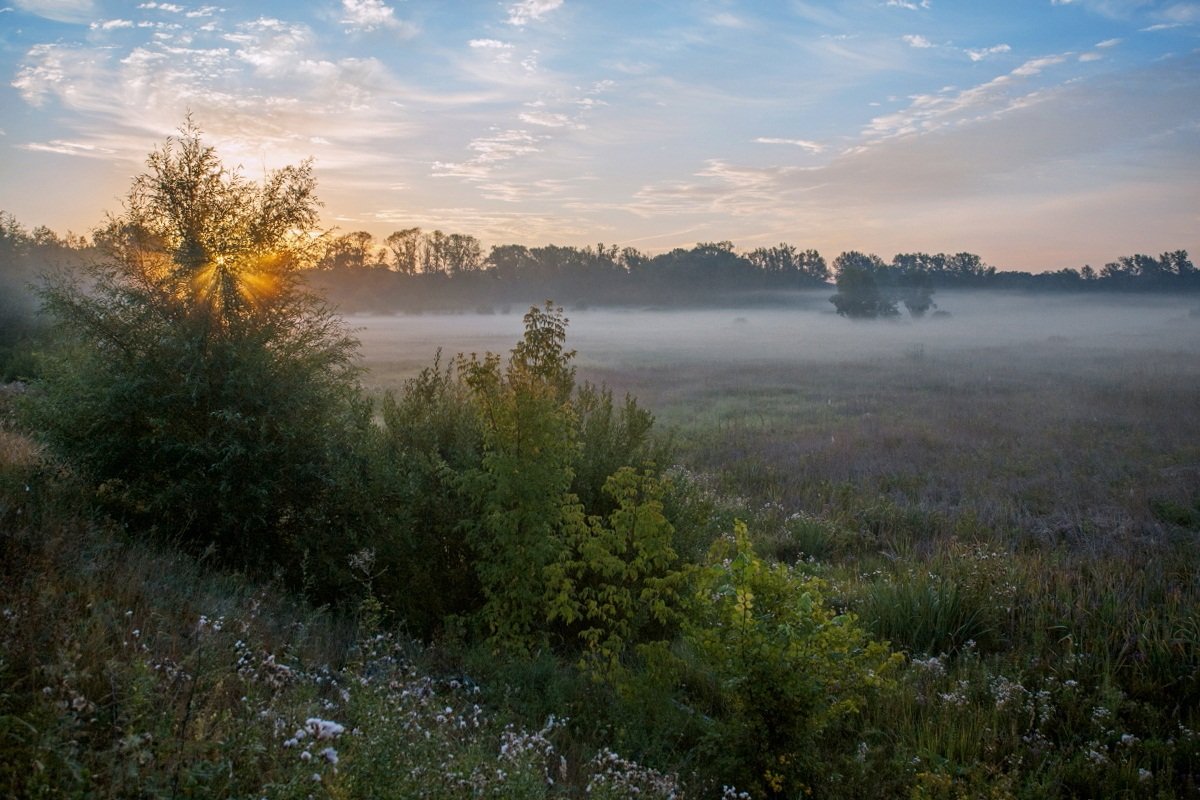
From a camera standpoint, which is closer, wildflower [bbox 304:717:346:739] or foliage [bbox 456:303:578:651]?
wildflower [bbox 304:717:346:739]

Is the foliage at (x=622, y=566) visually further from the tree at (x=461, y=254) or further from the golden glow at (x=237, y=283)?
the tree at (x=461, y=254)

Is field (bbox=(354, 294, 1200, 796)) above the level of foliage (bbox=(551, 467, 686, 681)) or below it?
below

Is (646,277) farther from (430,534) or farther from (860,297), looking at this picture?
(430,534)

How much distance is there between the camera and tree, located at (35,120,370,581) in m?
8.95

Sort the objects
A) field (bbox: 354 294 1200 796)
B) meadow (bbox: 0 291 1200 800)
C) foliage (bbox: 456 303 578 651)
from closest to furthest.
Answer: meadow (bbox: 0 291 1200 800)
field (bbox: 354 294 1200 796)
foliage (bbox: 456 303 578 651)

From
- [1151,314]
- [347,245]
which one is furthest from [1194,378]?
[1151,314]

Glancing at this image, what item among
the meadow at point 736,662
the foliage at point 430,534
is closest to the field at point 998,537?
the meadow at point 736,662

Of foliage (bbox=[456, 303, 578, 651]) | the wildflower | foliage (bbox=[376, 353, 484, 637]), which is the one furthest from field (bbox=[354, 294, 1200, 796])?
foliage (bbox=[376, 353, 484, 637])

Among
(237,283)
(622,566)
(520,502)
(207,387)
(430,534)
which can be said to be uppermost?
(237,283)

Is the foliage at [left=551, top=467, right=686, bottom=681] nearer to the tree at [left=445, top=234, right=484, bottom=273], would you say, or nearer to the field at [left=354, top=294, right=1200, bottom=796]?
the field at [left=354, top=294, right=1200, bottom=796]

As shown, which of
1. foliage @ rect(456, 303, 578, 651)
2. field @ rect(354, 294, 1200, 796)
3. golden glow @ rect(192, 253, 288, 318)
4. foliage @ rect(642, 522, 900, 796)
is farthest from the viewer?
golden glow @ rect(192, 253, 288, 318)

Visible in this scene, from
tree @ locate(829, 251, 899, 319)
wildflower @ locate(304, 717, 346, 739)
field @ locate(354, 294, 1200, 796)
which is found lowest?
field @ locate(354, 294, 1200, 796)

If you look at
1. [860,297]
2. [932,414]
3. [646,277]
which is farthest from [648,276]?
[932,414]

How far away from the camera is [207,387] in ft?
30.6
